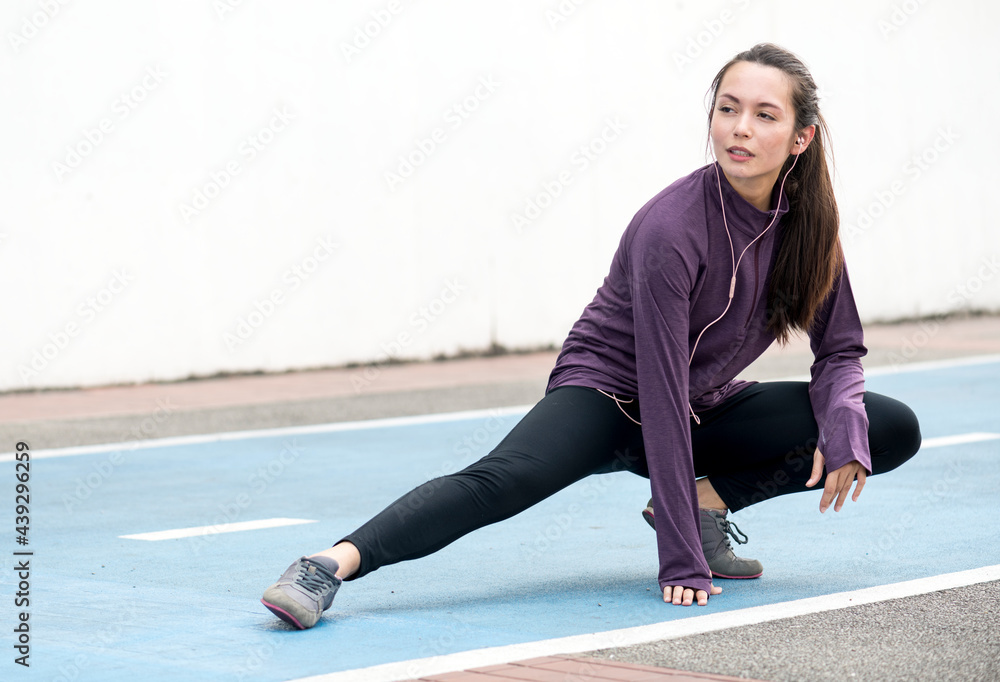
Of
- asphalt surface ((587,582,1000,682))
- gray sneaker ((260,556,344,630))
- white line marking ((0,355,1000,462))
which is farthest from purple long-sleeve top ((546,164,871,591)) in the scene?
white line marking ((0,355,1000,462))

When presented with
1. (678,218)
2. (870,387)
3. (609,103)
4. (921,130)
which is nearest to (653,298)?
(678,218)

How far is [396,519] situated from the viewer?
374 centimetres

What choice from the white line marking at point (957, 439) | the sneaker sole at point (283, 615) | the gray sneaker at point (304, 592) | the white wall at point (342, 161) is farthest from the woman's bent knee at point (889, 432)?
the white wall at point (342, 161)

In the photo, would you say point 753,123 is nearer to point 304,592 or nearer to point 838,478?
point 838,478

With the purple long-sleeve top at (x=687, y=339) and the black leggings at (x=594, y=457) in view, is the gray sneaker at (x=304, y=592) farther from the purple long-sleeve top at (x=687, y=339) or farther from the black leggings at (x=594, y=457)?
the purple long-sleeve top at (x=687, y=339)

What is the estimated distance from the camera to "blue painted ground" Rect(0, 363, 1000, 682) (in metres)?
3.57

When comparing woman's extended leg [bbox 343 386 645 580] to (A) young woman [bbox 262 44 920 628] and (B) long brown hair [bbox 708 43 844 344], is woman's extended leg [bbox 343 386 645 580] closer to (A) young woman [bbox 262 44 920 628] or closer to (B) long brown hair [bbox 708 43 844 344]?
(A) young woman [bbox 262 44 920 628]

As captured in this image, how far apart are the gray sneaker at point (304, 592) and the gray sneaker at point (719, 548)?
3.30ft

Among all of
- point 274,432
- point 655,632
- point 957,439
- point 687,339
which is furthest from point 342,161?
point 655,632

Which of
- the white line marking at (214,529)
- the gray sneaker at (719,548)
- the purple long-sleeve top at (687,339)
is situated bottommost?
the white line marking at (214,529)

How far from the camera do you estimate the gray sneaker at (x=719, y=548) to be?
419 cm

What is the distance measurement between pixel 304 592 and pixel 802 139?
1.81 m

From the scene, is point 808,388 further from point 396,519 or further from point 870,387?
point 870,387

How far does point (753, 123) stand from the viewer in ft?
12.8
